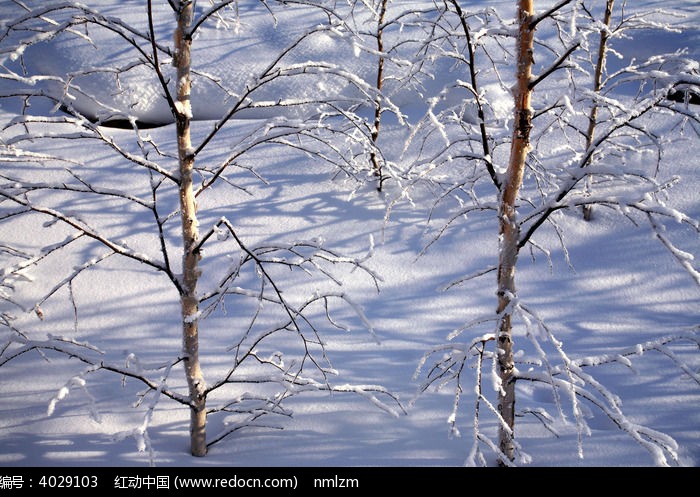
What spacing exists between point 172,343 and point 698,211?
228 inches

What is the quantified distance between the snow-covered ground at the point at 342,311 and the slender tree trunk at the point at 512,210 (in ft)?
1.38

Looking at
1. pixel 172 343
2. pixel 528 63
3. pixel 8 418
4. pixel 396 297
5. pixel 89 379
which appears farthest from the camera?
pixel 396 297

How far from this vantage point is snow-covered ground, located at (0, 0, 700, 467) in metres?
3.86

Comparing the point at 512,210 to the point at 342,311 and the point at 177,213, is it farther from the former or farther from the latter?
the point at 342,311

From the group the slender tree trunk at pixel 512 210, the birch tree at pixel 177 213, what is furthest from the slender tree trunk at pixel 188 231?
Answer: the slender tree trunk at pixel 512 210

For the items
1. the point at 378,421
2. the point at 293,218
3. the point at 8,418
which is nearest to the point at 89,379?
the point at 8,418

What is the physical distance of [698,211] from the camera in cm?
623

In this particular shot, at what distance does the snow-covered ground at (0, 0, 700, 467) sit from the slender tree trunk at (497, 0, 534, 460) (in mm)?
419

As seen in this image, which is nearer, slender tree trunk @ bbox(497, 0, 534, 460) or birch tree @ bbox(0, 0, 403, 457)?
slender tree trunk @ bbox(497, 0, 534, 460)

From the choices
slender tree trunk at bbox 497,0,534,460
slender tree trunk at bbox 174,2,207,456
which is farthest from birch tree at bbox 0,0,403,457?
slender tree trunk at bbox 497,0,534,460

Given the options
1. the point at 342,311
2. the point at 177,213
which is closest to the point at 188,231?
the point at 177,213

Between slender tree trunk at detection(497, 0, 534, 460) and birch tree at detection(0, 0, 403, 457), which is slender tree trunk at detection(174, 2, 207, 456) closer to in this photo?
birch tree at detection(0, 0, 403, 457)

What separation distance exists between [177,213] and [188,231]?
40.5 inches
